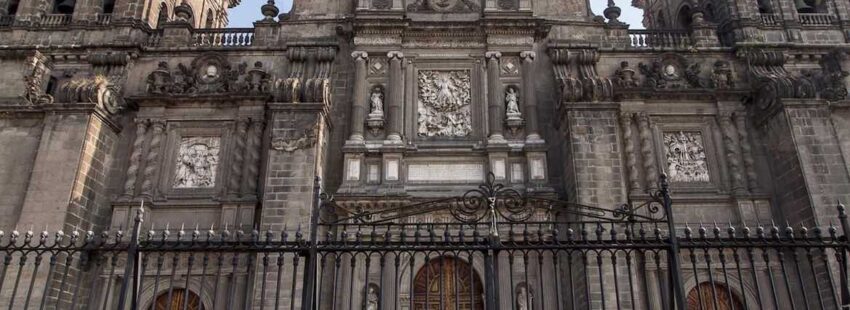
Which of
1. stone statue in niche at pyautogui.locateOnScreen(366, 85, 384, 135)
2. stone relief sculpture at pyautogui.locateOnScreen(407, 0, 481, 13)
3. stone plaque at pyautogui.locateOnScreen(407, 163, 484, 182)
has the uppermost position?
stone relief sculpture at pyautogui.locateOnScreen(407, 0, 481, 13)

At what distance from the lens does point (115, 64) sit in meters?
18.4

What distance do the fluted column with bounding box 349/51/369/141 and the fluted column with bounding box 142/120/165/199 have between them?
16.7 ft

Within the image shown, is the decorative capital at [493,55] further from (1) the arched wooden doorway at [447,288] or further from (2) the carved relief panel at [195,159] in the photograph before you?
(2) the carved relief panel at [195,159]

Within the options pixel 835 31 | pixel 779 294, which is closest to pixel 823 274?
pixel 779 294

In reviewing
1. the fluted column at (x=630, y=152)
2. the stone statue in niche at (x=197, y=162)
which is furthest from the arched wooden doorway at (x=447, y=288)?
the stone statue in niche at (x=197, y=162)

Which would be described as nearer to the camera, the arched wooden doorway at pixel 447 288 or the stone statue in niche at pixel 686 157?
the arched wooden doorway at pixel 447 288

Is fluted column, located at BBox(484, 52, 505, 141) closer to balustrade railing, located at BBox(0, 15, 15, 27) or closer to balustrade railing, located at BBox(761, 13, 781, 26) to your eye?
balustrade railing, located at BBox(761, 13, 781, 26)

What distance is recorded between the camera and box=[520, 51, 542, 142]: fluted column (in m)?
17.1

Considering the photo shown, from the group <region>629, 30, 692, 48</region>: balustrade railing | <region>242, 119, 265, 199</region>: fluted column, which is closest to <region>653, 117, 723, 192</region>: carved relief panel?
<region>629, 30, 692, 48</region>: balustrade railing

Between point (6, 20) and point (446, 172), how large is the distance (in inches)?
572

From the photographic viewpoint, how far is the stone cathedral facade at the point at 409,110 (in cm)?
1596

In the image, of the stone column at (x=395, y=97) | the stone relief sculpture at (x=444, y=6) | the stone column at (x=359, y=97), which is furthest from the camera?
the stone relief sculpture at (x=444, y=6)

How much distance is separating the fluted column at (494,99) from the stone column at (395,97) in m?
2.40

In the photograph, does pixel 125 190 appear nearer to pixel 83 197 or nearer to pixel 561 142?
pixel 83 197
